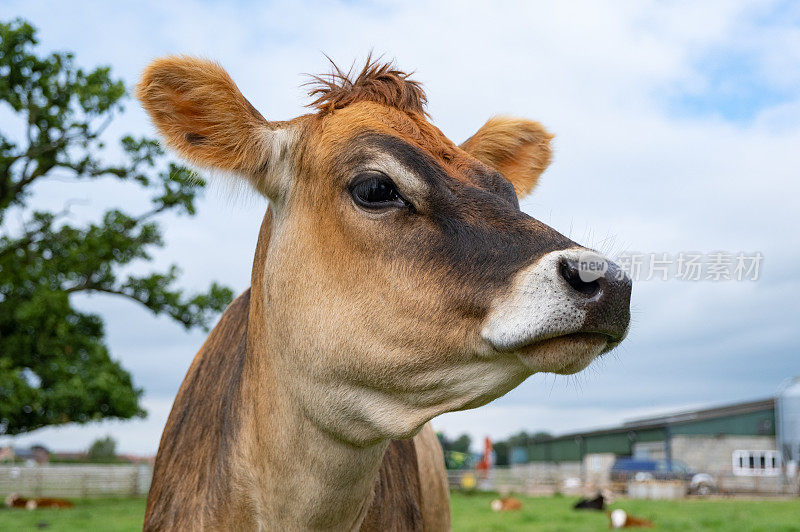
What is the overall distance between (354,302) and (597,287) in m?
0.88

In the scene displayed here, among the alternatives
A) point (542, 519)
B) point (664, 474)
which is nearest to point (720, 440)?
point (664, 474)

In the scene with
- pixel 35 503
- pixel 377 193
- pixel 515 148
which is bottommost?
pixel 35 503

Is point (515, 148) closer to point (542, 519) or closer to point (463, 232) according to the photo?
point (463, 232)

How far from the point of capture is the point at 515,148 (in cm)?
436

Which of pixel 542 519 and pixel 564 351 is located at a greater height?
pixel 564 351

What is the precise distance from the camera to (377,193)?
9.18ft

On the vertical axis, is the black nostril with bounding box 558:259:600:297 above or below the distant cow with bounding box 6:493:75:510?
above

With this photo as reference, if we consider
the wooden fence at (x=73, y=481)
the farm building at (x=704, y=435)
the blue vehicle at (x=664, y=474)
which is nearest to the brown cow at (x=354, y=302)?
the wooden fence at (x=73, y=481)

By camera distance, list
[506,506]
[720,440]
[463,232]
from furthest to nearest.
Result: [720,440], [506,506], [463,232]

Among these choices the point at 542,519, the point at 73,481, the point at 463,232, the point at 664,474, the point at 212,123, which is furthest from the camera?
the point at 664,474

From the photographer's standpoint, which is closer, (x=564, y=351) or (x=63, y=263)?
(x=564, y=351)

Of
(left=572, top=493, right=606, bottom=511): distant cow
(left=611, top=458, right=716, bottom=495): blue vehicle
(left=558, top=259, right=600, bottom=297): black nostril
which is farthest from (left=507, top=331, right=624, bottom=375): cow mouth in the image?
(left=611, top=458, right=716, bottom=495): blue vehicle

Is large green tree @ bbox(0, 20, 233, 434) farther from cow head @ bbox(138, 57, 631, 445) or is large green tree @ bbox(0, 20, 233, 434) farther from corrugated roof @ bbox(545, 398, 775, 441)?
corrugated roof @ bbox(545, 398, 775, 441)

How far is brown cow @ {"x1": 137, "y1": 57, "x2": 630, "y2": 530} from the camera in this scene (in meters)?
2.48
